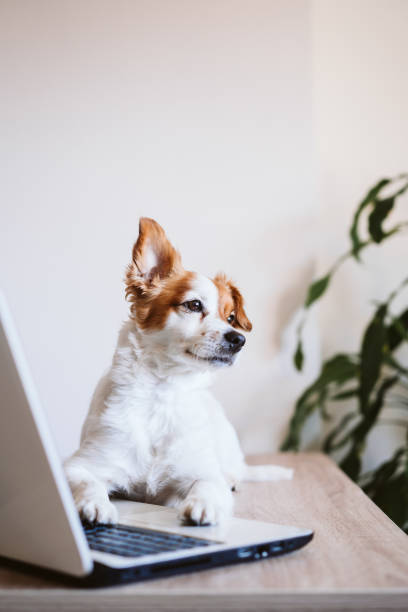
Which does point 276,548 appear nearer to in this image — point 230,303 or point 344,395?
point 230,303

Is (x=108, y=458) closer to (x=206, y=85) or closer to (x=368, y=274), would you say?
(x=206, y=85)

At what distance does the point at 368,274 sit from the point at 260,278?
0.53 metres

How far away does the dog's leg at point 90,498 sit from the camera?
27.6 inches

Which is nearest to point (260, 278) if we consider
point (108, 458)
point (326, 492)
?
point (326, 492)

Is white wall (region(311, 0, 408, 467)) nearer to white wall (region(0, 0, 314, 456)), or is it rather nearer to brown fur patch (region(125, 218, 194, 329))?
white wall (region(0, 0, 314, 456))

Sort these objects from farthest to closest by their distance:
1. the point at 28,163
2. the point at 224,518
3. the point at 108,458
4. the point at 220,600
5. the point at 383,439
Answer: the point at 383,439 < the point at 28,163 < the point at 108,458 < the point at 224,518 < the point at 220,600

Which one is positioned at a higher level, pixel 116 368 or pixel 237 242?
pixel 237 242

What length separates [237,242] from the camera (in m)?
1.61

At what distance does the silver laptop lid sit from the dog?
27 cm

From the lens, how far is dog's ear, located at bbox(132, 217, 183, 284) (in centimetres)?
81

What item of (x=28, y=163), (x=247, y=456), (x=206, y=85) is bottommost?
(x=247, y=456)

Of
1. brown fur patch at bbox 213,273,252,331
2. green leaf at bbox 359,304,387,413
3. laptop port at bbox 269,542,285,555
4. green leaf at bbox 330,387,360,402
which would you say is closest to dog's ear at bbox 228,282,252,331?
brown fur patch at bbox 213,273,252,331

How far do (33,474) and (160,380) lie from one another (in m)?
0.40

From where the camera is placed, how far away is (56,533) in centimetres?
52
